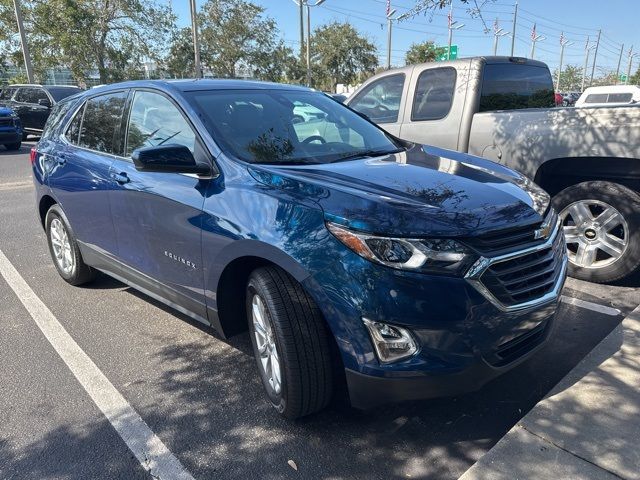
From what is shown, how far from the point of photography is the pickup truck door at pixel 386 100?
18.9 ft

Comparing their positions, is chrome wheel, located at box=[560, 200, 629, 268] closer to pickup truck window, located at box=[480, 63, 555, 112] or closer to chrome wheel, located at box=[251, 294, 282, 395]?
pickup truck window, located at box=[480, 63, 555, 112]

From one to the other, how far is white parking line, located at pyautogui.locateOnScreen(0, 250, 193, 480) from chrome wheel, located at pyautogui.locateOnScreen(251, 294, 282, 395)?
0.61 m

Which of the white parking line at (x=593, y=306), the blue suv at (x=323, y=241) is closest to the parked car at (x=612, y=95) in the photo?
the white parking line at (x=593, y=306)

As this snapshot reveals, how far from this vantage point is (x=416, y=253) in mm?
2207

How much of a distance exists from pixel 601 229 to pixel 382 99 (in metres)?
2.75

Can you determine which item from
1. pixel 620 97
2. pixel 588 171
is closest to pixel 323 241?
pixel 588 171

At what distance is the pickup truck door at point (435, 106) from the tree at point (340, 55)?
43.1m

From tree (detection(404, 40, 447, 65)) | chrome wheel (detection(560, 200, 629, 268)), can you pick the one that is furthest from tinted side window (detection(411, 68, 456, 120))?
tree (detection(404, 40, 447, 65))

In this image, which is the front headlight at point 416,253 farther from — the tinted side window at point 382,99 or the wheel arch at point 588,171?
the tinted side window at point 382,99

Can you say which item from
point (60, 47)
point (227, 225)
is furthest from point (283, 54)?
point (227, 225)

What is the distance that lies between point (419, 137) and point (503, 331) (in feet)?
11.5

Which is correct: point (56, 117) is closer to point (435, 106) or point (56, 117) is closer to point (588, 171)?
point (435, 106)

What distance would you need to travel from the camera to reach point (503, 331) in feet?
7.60

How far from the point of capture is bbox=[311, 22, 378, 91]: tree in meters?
46.3
